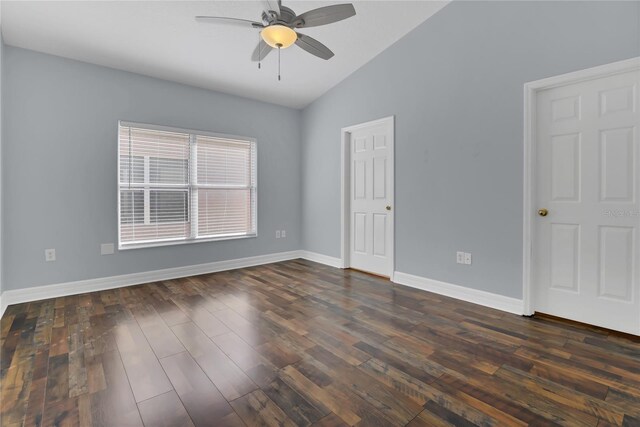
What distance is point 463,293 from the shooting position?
3.28 meters

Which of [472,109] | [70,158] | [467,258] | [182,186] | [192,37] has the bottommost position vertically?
[467,258]

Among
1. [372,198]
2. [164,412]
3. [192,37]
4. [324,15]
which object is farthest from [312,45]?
[164,412]

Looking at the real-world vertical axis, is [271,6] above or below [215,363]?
above

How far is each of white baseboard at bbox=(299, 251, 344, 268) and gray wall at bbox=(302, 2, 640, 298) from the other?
3.74ft

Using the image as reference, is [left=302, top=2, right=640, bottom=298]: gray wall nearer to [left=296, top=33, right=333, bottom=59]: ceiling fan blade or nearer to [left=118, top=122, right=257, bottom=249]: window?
[left=296, top=33, right=333, bottom=59]: ceiling fan blade

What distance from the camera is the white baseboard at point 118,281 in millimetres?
3221

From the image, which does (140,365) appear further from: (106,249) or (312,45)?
(312,45)

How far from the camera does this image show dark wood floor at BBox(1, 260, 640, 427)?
5.09ft

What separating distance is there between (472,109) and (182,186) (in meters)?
3.74

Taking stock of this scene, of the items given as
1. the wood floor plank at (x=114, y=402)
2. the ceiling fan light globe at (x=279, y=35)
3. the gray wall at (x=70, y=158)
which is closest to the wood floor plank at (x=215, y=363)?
the wood floor plank at (x=114, y=402)

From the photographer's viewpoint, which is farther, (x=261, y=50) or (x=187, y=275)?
(x=187, y=275)

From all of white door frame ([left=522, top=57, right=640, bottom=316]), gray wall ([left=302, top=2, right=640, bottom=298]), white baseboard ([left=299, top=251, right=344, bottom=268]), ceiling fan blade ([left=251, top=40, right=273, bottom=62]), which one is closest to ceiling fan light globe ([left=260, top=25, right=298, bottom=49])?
ceiling fan blade ([left=251, top=40, right=273, bottom=62])

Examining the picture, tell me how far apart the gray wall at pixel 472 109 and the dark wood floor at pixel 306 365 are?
657 mm

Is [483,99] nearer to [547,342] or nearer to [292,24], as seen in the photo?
[292,24]
